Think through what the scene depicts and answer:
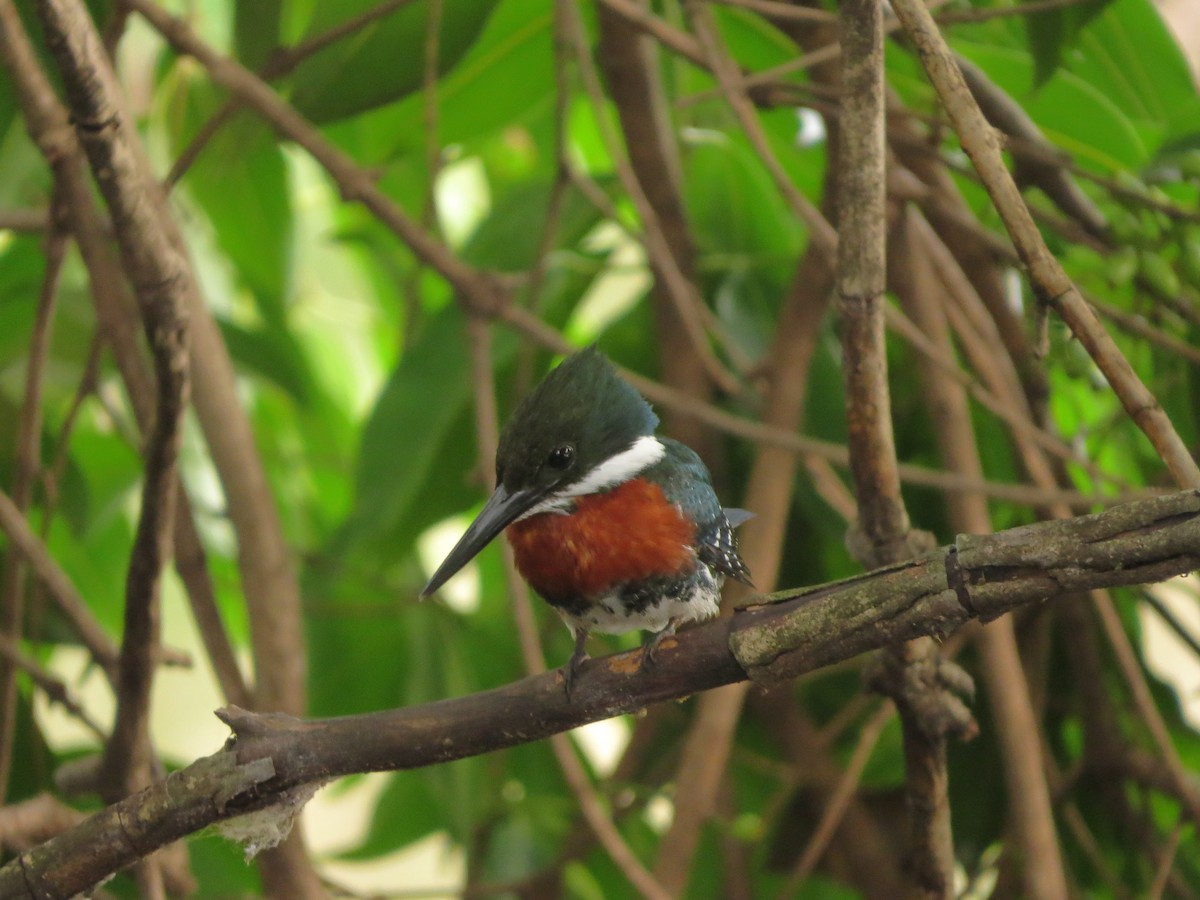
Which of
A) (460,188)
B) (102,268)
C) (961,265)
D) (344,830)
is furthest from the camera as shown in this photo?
(344,830)

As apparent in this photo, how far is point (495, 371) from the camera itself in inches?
96.1

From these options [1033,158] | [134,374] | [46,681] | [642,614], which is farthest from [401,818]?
[1033,158]

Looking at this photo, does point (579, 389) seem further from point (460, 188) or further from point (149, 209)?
point (460, 188)

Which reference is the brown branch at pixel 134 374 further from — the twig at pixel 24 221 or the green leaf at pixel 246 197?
the green leaf at pixel 246 197

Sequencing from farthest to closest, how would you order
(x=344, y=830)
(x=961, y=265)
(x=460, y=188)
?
(x=344, y=830), (x=460, y=188), (x=961, y=265)

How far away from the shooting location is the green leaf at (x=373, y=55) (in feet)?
6.38

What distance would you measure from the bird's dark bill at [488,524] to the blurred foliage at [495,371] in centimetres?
49

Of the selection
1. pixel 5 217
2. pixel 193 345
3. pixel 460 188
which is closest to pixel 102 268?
pixel 193 345

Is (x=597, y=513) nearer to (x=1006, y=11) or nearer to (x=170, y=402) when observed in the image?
(x=170, y=402)

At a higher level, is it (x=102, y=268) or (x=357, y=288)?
(x=357, y=288)

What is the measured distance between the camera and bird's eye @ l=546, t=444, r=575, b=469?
1.44m

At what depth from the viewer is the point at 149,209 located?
4.08 ft

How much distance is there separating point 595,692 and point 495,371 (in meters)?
1.42

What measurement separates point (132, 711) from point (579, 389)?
643 millimetres
